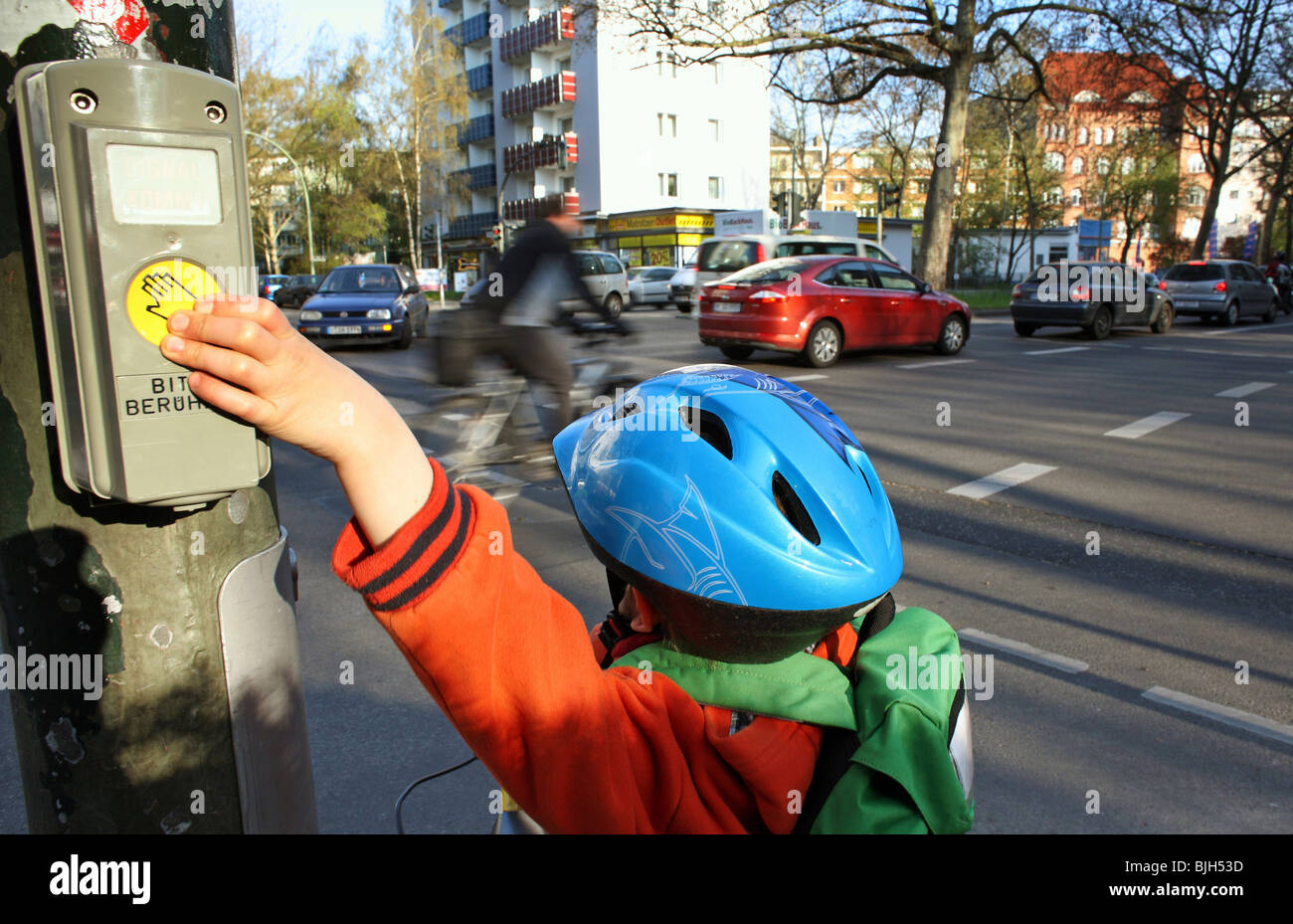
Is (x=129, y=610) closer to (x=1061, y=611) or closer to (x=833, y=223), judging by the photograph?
(x=1061, y=611)

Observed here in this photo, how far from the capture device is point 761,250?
62.9 feet

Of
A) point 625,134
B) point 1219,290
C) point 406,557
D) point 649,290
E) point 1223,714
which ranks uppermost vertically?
point 625,134

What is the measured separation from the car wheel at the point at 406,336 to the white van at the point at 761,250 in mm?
5541

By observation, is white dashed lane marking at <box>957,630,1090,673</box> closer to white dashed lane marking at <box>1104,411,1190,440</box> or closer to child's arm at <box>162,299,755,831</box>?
child's arm at <box>162,299,755,831</box>

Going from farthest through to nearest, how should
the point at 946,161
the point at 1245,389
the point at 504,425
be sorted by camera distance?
the point at 946,161 → the point at 1245,389 → the point at 504,425

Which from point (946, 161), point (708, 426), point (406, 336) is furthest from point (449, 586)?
point (946, 161)

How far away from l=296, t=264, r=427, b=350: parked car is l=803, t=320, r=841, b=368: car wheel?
6.99 m

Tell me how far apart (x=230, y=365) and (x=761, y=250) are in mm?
19005

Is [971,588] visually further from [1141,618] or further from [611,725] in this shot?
[611,725]

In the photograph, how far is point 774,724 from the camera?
3.86ft

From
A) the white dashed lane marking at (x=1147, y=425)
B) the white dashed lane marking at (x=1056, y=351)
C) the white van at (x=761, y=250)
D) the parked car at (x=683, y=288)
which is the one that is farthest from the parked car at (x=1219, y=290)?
the white dashed lane marking at (x=1147, y=425)

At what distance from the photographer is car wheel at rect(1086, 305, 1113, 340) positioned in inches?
716
